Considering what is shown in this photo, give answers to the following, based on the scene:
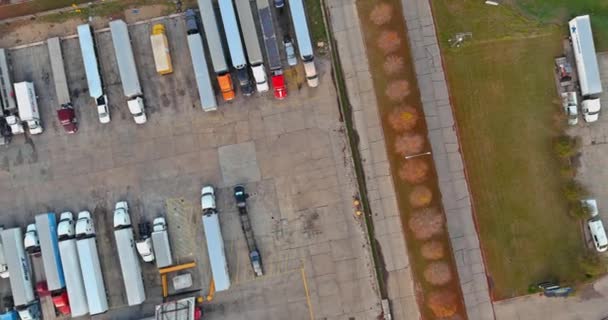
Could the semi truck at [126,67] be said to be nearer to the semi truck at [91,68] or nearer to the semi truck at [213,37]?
the semi truck at [91,68]

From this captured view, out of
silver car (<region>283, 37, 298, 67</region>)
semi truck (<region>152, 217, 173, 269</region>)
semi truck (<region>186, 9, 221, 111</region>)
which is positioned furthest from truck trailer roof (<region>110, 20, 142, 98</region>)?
silver car (<region>283, 37, 298, 67</region>)

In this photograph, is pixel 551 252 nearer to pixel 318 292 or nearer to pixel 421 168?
pixel 421 168

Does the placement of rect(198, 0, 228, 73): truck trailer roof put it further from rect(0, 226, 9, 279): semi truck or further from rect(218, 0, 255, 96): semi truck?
rect(0, 226, 9, 279): semi truck

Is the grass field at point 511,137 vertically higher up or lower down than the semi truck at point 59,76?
lower down

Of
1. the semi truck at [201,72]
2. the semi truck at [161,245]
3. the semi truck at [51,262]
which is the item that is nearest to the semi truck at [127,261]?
the semi truck at [161,245]

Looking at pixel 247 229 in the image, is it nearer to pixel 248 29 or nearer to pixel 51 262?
pixel 51 262

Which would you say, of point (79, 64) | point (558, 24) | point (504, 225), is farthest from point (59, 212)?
point (558, 24)
